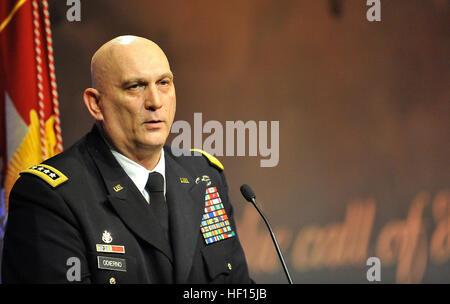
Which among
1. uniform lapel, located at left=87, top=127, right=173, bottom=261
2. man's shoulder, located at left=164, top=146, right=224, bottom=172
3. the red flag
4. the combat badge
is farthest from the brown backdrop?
the combat badge

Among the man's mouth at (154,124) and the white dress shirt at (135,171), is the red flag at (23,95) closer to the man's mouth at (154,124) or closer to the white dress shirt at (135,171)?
the white dress shirt at (135,171)

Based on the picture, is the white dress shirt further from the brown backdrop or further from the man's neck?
the brown backdrop

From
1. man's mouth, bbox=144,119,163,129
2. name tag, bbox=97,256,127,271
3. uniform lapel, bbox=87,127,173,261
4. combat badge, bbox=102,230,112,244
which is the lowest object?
name tag, bbox=97,256,127,271

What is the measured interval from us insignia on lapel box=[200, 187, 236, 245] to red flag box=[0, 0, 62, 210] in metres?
1.03

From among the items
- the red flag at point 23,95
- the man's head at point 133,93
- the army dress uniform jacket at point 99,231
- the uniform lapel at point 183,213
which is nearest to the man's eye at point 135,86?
the man's head at point 133,93

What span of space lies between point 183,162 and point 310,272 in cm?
185

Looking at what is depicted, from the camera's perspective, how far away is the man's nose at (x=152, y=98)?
1.69m

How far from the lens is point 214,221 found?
191 centimetres

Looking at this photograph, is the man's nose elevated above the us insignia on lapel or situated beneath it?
elevated above

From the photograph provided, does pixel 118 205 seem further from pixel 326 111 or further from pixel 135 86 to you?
pixel 326 111

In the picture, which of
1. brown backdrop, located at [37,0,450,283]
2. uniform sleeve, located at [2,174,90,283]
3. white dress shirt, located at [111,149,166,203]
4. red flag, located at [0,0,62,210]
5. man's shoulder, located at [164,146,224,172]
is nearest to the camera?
uniform sleeve, located at [2,174,90,283]

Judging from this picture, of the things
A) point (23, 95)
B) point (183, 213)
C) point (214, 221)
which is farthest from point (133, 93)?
point (23, 95)

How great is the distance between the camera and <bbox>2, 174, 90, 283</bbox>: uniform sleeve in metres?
1.55

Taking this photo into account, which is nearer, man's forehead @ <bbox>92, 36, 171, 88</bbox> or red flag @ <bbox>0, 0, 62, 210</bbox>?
man's forehead @ <bbox>92, 36, 171, 88</bbox>
